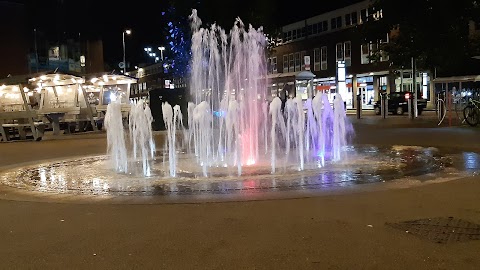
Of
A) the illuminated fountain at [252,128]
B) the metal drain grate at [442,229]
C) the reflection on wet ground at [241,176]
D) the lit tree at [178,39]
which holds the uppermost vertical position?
the lit tree at [178,39]

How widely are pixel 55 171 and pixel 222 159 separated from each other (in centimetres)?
390

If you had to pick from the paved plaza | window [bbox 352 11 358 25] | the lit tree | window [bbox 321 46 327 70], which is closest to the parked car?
the lit tree

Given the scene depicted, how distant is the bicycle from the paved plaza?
1238 centimetres

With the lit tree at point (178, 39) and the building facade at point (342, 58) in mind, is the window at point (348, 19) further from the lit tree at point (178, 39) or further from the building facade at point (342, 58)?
the lit tree at point (178, 39)

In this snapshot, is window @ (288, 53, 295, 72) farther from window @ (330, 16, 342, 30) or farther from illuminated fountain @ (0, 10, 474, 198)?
illuminated fountain @ (0, 10, 474, 198)

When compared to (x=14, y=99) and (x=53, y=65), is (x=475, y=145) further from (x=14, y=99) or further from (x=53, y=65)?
(x=53, y=65)

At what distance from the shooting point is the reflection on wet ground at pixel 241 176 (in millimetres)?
8312

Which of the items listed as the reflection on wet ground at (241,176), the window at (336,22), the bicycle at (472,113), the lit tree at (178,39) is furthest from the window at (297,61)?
the reflection on wet ground at (241,176)

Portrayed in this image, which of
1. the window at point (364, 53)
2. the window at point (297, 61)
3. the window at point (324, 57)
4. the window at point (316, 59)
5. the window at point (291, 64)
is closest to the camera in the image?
the window at point (364, 53)

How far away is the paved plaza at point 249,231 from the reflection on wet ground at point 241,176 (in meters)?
0.82

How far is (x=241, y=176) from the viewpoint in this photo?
31.5 feet

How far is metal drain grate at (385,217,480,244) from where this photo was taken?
4984 mm

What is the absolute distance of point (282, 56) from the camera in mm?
62812

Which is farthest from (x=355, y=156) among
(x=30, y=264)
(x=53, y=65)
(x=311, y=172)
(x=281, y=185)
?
(x=53, y=65)
